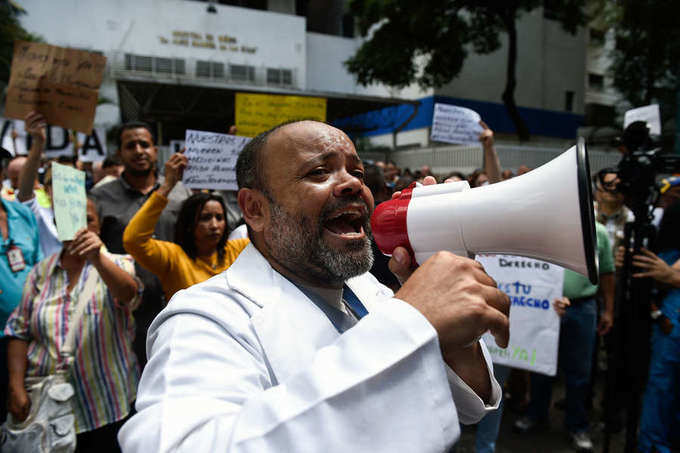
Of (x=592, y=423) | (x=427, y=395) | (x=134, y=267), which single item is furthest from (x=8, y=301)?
(x=592, y=423)

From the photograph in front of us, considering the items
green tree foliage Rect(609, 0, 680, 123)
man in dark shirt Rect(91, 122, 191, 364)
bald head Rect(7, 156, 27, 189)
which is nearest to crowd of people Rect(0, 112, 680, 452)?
man in dark shirt Rect(91, 122, 191, 364)

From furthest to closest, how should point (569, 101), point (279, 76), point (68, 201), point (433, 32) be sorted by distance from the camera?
point (569, 101)
point (279, 76)
point (433, 32)
point (68, 201)

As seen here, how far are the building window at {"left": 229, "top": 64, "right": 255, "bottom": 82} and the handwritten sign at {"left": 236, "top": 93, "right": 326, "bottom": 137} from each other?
1982cm

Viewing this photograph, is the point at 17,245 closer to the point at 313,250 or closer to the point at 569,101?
the point at 313,250

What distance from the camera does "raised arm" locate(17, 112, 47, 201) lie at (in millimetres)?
3285

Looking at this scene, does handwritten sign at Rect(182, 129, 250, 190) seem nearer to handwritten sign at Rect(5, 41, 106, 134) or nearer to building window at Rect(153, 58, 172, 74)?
handwritten sign at Rect(5, 41, 106, 134)

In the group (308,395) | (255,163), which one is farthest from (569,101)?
(308,395)

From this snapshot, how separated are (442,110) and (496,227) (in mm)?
3535

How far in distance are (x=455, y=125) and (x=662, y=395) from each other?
99.1 inches

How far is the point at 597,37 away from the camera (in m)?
25.4

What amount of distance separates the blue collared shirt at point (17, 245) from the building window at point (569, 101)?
27050mm

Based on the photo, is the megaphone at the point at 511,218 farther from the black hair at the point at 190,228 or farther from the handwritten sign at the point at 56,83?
the handwritten sign at the point at 56,83

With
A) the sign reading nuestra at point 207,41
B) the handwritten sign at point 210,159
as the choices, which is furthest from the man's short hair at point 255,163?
the sign reading nuestra at point 207,41

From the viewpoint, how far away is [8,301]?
280 cm
